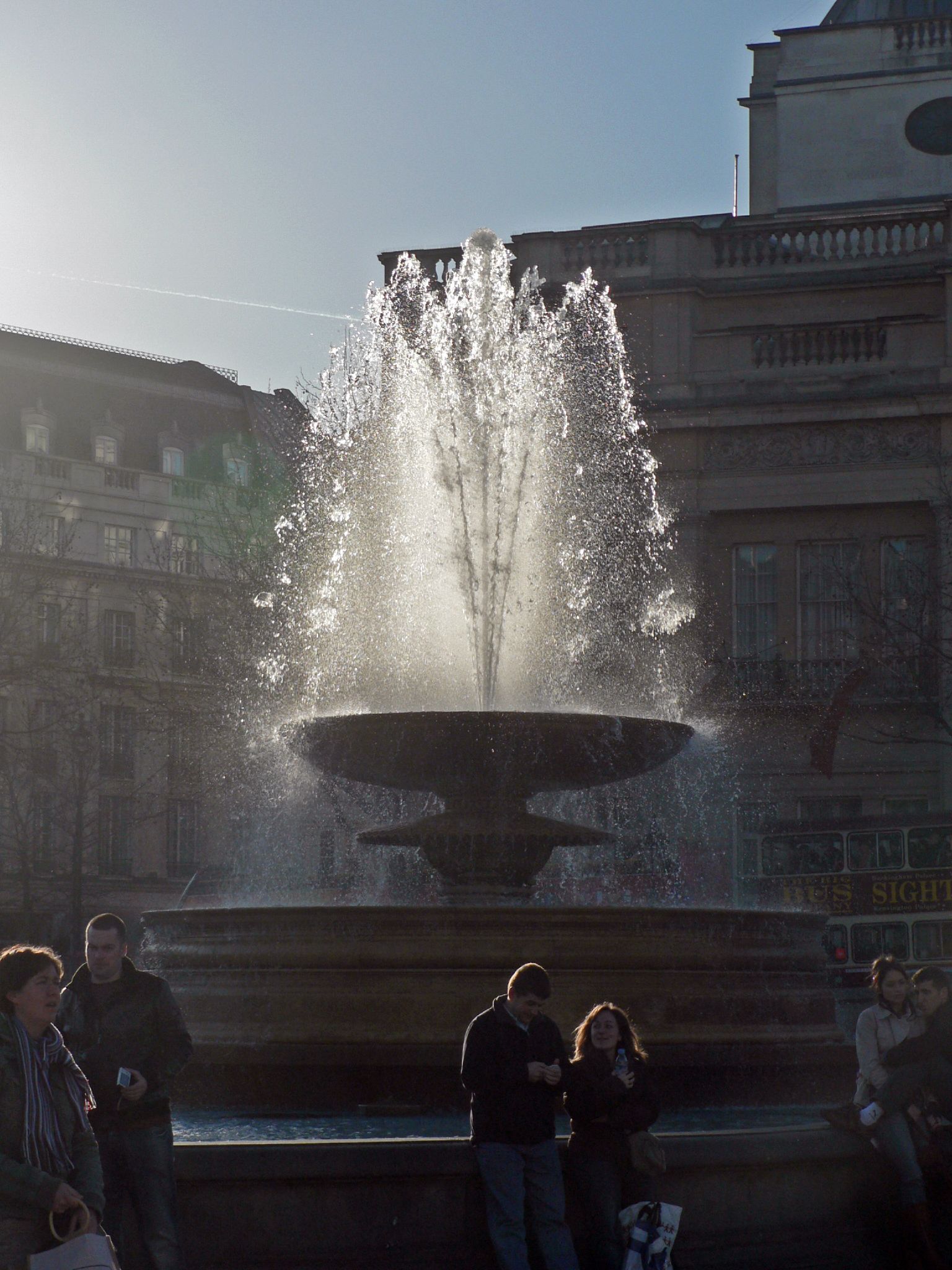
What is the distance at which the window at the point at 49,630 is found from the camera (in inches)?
1927

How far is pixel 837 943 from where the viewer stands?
22.7 metres

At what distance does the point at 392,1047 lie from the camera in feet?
28.3

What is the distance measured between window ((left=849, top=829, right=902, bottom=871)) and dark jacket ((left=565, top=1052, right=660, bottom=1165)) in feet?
54.8

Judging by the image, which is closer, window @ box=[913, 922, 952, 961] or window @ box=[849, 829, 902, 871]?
window @ box=[913, 922, 952, 961]

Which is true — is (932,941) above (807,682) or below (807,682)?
below

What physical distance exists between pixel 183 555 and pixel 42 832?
32.9ft

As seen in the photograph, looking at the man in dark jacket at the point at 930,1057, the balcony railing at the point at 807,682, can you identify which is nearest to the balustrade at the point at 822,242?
the balcony railing at the point at 807,682

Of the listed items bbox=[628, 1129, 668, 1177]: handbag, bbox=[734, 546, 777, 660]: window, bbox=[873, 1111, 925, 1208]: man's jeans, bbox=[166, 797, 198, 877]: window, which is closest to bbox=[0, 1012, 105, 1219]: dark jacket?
bbox=[628, 1129, 668, 1177]: handbag

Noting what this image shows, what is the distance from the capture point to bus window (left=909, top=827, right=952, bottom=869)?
73.4ft

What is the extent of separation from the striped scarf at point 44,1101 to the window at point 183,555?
45007 millimetres

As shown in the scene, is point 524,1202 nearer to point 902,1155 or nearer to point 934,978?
point 902,1155

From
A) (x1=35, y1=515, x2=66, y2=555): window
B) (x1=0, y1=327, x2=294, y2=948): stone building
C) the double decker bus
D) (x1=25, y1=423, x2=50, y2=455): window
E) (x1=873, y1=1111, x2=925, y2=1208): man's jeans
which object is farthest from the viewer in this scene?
(x1=25, y1=423, x2=50, y2=455): window

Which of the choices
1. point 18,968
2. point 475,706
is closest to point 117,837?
point 475,706

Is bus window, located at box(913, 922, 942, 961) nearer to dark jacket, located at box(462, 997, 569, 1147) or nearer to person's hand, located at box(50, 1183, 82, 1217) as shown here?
dark jacket, located at box(462, 997, 569, 1147)
